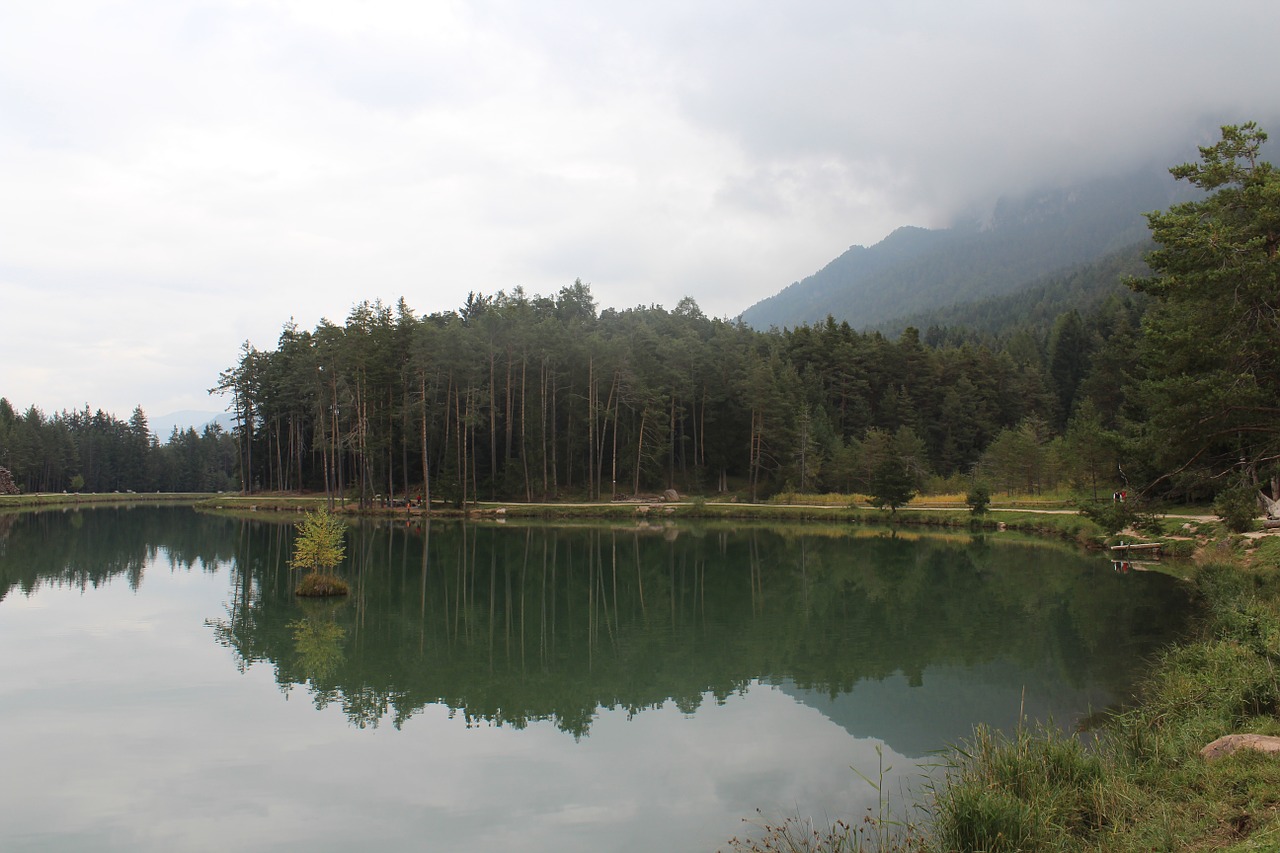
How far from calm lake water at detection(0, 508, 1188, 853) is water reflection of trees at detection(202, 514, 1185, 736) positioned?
0.11 meters

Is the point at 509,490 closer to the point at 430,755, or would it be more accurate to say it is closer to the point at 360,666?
the point at 360,666

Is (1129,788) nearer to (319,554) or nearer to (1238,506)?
(1238,506)

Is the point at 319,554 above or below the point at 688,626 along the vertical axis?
above

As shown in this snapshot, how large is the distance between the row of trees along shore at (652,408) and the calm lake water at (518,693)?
1591 centimetres

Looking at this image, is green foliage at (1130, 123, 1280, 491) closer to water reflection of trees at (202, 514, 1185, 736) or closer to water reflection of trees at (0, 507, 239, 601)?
water reflection of trees at (202, 514, 1185, 736)

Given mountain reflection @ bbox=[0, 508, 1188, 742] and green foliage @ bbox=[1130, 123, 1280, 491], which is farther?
green foliage @ bbox=[1130, 123, 1280, 491]

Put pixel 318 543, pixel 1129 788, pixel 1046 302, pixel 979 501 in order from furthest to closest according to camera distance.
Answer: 1. pixel 1046 302
2. pixel 979 501
3. pixel 318 543
4. pixel 1129 788

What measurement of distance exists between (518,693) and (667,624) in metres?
7.12

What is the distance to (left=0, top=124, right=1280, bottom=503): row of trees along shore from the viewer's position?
5959 cm

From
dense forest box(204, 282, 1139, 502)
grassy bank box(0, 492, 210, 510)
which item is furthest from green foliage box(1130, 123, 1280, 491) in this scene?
grassy bank box(0, 492, 210, 510)

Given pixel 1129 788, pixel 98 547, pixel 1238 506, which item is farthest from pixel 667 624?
pixel 98 547

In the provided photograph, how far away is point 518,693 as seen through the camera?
14328mm

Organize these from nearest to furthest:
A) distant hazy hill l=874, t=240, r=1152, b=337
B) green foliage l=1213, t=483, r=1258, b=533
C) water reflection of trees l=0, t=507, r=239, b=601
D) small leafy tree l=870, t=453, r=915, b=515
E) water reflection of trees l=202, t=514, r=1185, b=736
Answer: water reflection of trees l=202, t=514, r=1185, b=736 < green foliage l=1213, t=483, r=1258, b=533 < water reflection of trees l=0, t=507, r=239, b=601 < small leafy tree l=870, t=453, r=915, b=515 < distant hazy hill l=874, t=240, r=1152, b=337

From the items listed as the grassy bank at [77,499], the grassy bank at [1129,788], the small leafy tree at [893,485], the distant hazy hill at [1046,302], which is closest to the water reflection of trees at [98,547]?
the grassy bank at [77,499]
